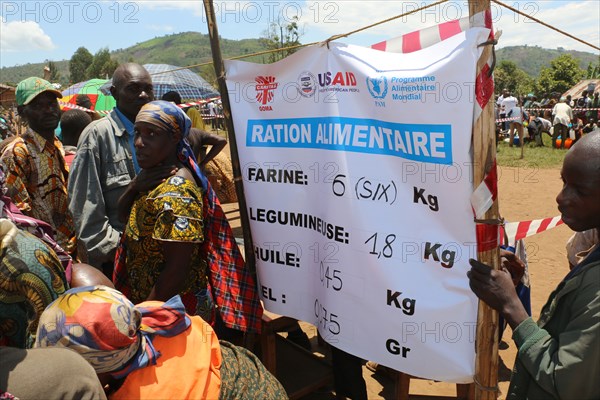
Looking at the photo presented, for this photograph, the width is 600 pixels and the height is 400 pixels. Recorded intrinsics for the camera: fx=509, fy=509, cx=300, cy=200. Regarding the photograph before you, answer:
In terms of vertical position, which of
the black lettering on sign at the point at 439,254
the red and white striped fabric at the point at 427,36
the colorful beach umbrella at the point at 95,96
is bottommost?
the black lettering on sign at the point at 439,254

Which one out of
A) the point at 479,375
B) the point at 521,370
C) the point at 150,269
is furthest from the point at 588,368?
the point at 150,269

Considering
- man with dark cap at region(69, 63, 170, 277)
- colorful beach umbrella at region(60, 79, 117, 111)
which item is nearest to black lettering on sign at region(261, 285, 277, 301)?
man with dark cap at region(69, 63, 170, 277)

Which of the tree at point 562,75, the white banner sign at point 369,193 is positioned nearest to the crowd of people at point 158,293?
the white banner sign at point 369,193

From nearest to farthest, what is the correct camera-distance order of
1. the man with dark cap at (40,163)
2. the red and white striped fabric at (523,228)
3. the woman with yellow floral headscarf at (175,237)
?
the woman with yellow floral headscarf at (175,237) < the man with dark cap at (40,163) < the red and white striped fabric at (523,228)

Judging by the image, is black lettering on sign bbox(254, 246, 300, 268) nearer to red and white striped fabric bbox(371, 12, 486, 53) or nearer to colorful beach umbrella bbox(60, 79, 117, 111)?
red and white striped fabric bbox(371, 12, 486, 53)

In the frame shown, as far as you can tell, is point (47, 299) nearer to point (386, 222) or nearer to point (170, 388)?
point (170, 388)

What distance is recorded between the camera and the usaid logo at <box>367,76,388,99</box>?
2303 millimetres

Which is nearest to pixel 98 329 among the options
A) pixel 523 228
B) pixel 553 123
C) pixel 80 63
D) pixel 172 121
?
pixel 172 121

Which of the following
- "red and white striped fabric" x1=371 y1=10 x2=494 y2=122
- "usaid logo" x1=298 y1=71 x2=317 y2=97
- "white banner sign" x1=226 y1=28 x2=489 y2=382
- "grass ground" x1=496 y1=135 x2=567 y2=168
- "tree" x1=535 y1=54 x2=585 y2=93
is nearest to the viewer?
"red and white striped fabric" x1=371 y1=10 x2=494 y2=122

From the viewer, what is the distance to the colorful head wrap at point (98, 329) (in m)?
1.50

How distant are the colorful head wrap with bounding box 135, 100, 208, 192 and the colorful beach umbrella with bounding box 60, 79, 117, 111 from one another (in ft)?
34.9

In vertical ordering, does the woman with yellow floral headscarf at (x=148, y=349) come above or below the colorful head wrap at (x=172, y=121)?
below

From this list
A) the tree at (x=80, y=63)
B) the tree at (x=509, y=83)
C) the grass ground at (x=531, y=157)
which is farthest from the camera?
the tree at (x=80, y=63)

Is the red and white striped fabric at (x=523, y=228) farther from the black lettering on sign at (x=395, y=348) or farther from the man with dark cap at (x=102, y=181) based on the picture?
the man with dark cap at (x=102, y=181)
